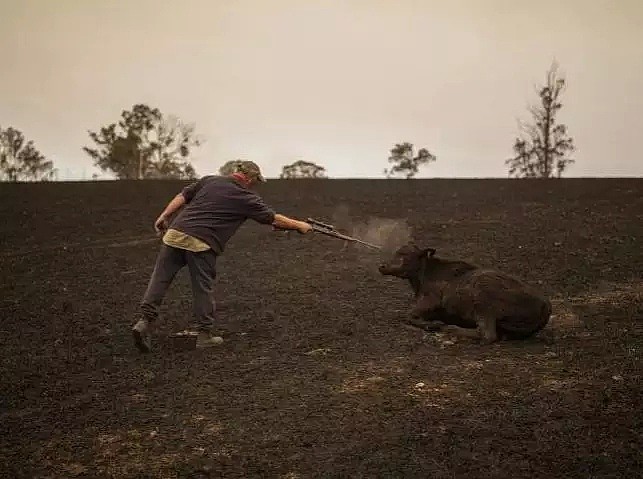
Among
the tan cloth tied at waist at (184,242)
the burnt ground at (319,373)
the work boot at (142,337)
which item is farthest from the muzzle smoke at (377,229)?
the work boot at (142,337)

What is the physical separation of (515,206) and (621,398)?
1154cm

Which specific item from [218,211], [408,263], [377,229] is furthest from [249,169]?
[377,229]

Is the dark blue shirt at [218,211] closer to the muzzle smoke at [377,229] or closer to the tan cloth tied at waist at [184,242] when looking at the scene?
the tan cloth tied at waist at [184,242]

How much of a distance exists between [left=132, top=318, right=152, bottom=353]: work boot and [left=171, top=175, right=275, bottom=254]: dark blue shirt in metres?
1.07

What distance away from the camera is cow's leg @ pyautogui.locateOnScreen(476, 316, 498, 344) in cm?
693

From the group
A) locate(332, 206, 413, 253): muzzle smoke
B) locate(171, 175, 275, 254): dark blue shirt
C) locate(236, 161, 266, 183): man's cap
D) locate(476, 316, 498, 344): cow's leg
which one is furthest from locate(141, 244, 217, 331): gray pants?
locate(332, 206, 413, 253): muzzle smoke

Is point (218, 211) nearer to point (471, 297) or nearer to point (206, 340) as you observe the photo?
point (206, 340)

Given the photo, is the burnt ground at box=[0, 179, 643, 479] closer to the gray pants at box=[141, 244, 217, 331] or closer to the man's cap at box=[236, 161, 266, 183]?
the gray pants at box=[141, 244, 217, 331]

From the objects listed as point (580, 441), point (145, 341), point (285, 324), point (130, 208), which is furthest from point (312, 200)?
point (580, 441)

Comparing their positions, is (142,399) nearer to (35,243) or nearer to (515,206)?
(35,243)

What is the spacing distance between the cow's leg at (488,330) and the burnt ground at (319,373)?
95mm

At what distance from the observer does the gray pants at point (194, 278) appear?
7.20m

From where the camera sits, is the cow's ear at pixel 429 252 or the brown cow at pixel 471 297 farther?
the cow's ear at pixel 429 252

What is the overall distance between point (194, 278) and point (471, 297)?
2957mm
